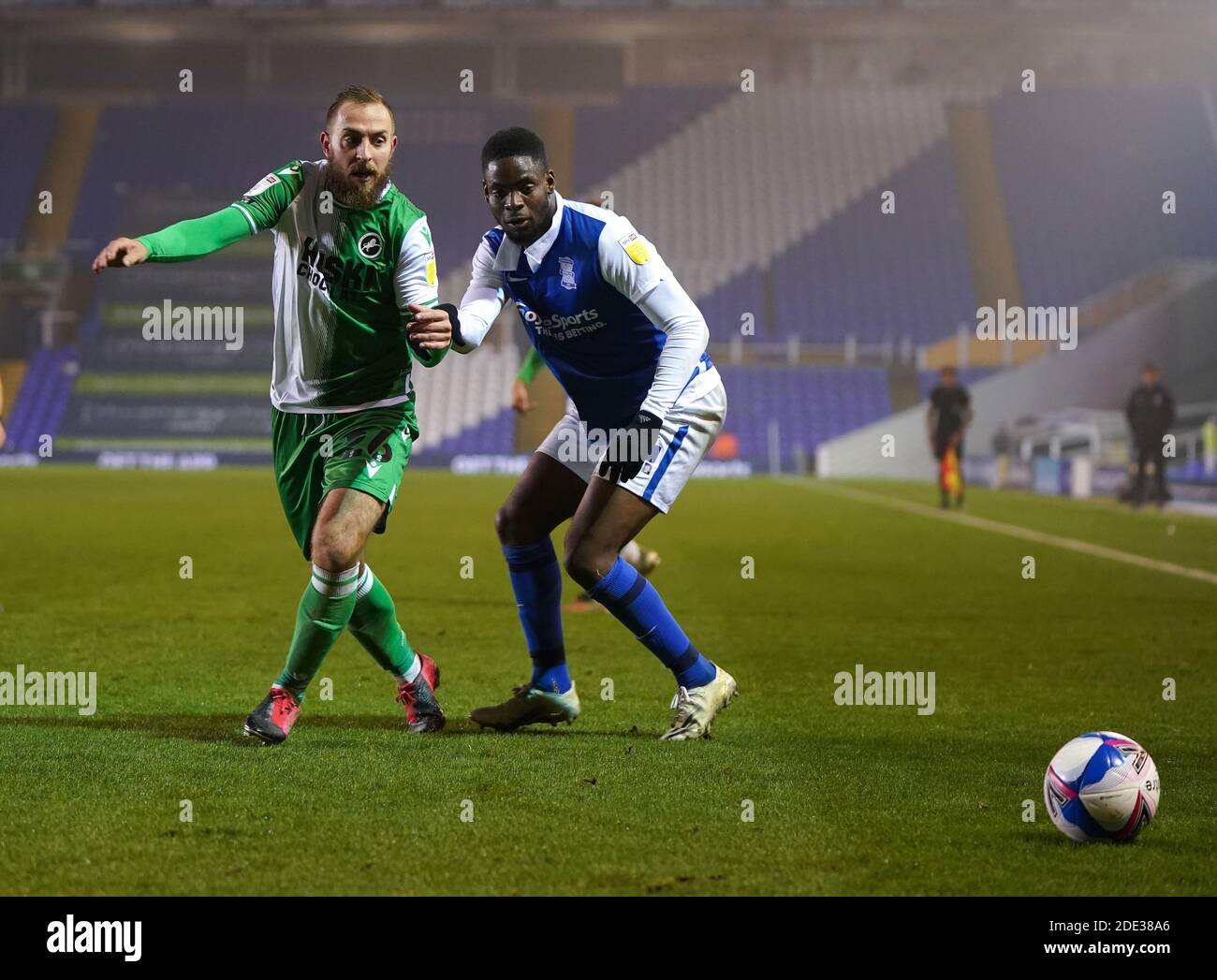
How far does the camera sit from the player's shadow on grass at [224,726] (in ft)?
19.5

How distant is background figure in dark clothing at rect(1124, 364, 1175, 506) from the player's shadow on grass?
61.7 ft

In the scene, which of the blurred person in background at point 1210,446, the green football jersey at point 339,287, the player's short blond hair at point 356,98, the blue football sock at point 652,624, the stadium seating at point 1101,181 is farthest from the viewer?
the stadium seating at point 1101,181

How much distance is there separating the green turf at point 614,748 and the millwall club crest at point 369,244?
1751 millimetres

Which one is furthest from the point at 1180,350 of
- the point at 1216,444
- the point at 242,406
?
the point at 242,406

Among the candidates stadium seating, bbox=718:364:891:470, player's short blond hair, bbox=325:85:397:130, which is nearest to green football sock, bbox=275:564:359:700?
player's short blond hair, bbox=325:85:397:130

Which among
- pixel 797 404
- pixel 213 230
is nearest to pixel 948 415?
pixel 213 230

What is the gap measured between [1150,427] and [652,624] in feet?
62.2

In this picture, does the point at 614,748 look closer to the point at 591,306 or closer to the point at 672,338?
the point at 672,338

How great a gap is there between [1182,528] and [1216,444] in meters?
5.53

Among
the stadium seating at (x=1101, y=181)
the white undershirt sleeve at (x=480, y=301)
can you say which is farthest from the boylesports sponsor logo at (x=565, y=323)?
the stadium seating at (x=1101, y=181)

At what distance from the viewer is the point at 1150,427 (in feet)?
76.7

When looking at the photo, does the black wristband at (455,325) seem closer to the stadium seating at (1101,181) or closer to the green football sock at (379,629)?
the green football sock at (379,629)

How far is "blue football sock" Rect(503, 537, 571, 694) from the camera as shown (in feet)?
20.7

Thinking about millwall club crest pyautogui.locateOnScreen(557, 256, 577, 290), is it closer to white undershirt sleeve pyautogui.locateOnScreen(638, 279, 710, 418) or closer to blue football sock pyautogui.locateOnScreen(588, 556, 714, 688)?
white undershirt sleeve pyautogui.locateOnScreen(638, 279, 710, 418)
